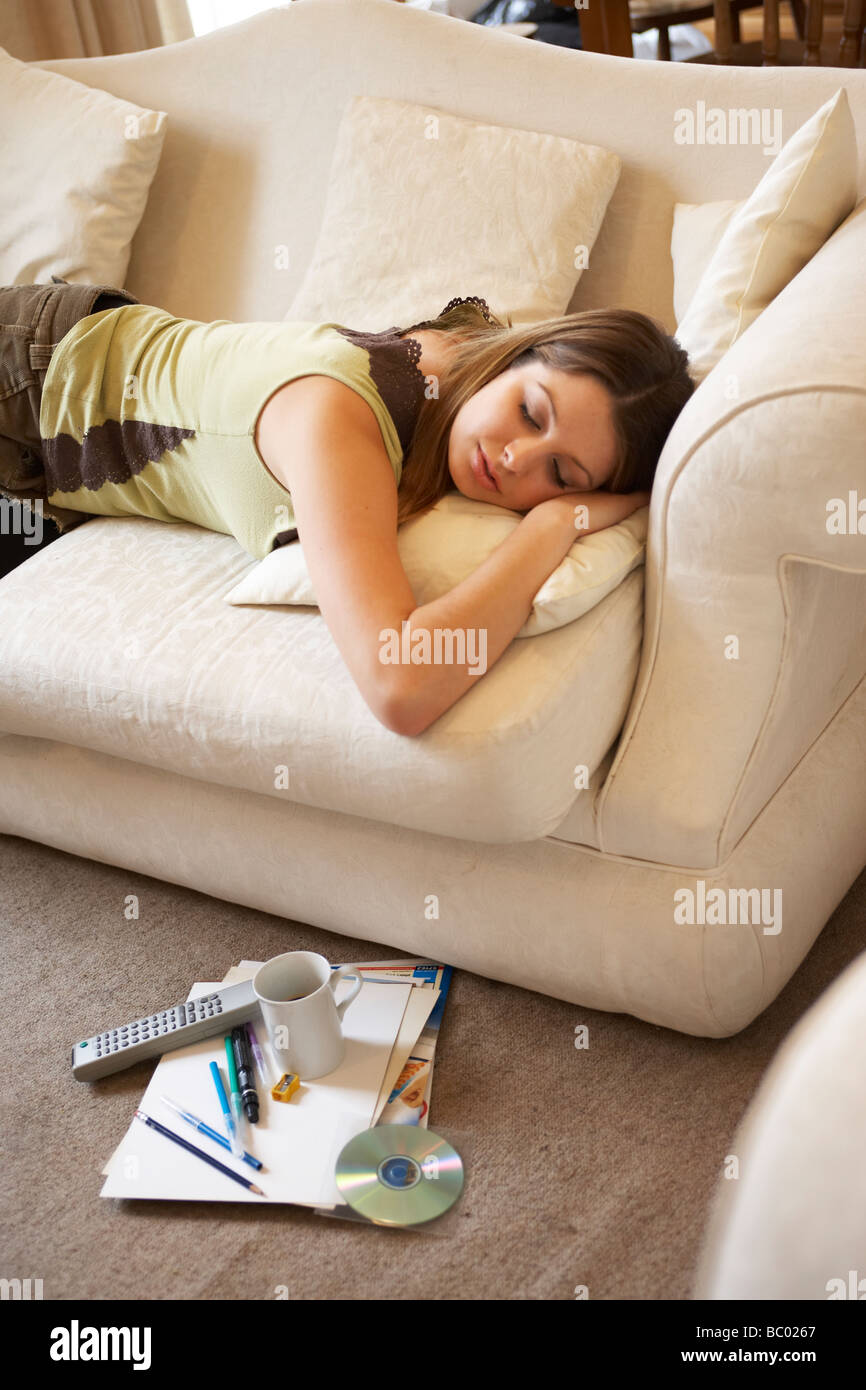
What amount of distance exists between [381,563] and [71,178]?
4.27 ft

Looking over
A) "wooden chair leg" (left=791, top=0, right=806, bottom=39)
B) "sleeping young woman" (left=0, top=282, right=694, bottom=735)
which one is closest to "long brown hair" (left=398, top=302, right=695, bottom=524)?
"sleeping young woman" (left=0, top=282, right=694, bottom=735)

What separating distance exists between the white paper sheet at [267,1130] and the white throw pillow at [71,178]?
1.41 metres

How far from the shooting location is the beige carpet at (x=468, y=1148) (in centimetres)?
117

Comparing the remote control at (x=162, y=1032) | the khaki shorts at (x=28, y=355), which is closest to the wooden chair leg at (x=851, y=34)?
the khaki shorts at (x=28, y=355)

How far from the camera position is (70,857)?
6.06 ft

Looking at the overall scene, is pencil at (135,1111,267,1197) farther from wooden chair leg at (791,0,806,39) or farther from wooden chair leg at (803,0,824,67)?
wooden chair leg at (791,0,806,39)

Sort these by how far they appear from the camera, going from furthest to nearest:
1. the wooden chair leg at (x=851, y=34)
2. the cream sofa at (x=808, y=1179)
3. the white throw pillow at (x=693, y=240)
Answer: the wooden chair leg at (x=851, y=34)
the white throw pillow at (x=693, y=240)
the cream sofa at (x=808, y=1179)

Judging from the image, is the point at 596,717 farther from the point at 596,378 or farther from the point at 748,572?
the point at 596,378

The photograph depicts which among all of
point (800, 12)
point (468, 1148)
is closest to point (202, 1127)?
point (468, 1148)

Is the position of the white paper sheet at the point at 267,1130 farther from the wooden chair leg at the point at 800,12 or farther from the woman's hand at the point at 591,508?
the wooden chair leg at the point at 800,12

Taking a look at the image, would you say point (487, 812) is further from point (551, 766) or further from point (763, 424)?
point (763, 424)

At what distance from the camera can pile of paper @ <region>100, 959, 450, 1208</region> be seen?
1.27 meters

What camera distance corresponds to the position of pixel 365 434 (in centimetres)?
137

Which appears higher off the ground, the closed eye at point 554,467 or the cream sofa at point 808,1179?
the closed eye at point 554,467
